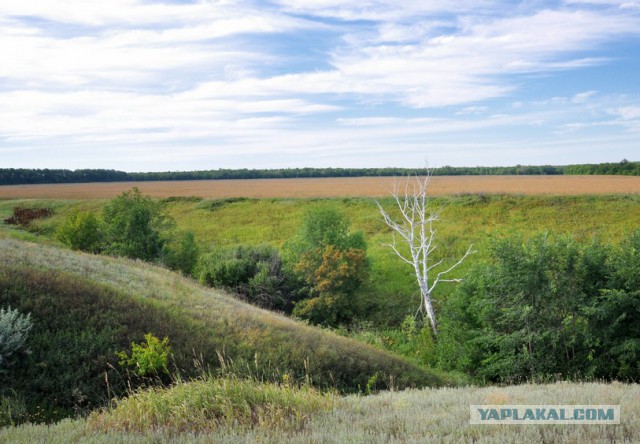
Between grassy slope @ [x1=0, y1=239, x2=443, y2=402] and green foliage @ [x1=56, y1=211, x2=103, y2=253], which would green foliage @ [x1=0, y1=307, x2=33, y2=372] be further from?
green foliage @ [x1=56, y1=211, x2=103, y2=253]

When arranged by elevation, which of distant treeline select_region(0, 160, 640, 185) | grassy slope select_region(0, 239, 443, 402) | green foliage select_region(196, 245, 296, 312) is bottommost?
green foliage select_region(196, 245, 296, 312)

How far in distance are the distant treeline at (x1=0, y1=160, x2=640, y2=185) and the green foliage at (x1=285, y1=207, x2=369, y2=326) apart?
3033 inches

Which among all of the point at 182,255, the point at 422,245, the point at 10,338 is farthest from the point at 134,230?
the point at 10,338

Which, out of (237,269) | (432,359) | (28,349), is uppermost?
(28,349)

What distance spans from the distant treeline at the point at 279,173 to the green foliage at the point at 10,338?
101686 millimetres

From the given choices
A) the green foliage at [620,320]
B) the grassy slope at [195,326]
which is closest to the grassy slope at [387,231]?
the green foliage at [620,320]

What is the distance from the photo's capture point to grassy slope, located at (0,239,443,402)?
1309 centimetres

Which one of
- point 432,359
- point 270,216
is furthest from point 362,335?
point 270,216

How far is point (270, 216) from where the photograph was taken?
65.2 metres

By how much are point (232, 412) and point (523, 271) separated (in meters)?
16.7

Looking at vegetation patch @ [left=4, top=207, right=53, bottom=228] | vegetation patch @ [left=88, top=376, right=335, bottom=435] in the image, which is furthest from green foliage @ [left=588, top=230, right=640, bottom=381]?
vegetation patch @ [left=4, top=207, right=53, bottom=228]

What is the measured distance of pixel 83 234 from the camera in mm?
39562

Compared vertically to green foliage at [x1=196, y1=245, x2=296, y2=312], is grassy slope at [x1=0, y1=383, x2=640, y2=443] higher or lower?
higher

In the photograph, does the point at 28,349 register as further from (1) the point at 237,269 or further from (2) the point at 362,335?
(1) the point at 237,269
